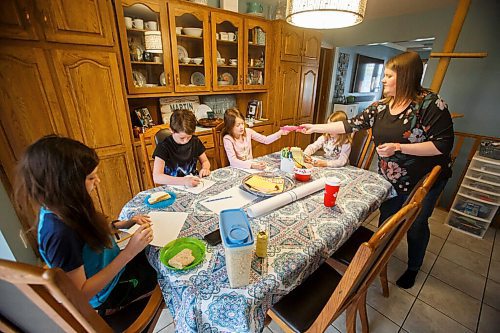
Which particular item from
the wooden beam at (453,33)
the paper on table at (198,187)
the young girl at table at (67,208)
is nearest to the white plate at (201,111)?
the paper on table at (198,187)

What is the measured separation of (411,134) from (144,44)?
91.9 inches

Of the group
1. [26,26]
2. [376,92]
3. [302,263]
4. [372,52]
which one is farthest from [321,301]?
[376,92]

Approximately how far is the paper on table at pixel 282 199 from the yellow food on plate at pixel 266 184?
0.08 meters

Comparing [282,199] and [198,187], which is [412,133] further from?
[198,187]

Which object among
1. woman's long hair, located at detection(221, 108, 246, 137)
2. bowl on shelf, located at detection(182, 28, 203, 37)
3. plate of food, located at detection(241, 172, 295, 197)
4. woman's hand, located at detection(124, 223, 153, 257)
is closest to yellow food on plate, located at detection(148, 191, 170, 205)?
woman's hand, located at detection(124, 223, 153, 257)

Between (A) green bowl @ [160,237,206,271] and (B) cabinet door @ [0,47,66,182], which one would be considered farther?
(B) cabinet door @ [0,47,66,182]

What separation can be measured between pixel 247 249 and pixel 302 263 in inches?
10.5

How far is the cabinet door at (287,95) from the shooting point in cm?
300

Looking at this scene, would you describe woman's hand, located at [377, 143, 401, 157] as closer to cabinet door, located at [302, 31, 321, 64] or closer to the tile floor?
the tile floor

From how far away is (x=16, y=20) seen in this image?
52.5 inches

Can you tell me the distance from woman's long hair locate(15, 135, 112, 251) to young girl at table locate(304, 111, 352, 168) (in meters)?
1.35

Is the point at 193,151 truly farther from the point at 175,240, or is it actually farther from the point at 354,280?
the point at 354,280

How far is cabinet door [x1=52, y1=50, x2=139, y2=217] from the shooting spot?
62.6 inches

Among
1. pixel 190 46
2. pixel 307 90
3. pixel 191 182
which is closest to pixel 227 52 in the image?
pixel 190 46
